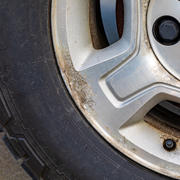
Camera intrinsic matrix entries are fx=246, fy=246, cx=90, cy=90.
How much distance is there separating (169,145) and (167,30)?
0.49 meters

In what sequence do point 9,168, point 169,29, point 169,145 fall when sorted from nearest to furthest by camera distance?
point 169,29, point 169,145, point 9,168

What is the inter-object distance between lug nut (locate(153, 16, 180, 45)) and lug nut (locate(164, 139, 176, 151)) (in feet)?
1.39

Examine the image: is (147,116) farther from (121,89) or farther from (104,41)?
(104,41)

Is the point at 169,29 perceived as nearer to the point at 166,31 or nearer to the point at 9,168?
the point at 166,31

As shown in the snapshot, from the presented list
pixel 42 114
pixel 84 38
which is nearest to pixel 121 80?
pixel 84 38

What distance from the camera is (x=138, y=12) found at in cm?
98

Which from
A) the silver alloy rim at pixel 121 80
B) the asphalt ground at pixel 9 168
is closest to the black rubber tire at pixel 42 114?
the silver alloy rim at pixel 121 80

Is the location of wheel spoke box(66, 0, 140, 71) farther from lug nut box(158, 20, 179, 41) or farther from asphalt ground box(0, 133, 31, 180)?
asphalt ground box(0, 133, 31, 180)

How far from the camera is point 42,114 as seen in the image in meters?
0.99

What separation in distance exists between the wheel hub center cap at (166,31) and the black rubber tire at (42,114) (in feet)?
1.33

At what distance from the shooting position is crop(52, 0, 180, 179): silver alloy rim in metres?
0.98

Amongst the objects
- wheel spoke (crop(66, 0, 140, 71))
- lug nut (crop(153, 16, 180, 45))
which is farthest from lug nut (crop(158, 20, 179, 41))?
wheel spoke (crop(66, 0, 140, 71))

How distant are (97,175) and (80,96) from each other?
13.3 inches

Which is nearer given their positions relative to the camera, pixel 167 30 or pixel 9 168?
pixel 167 30
